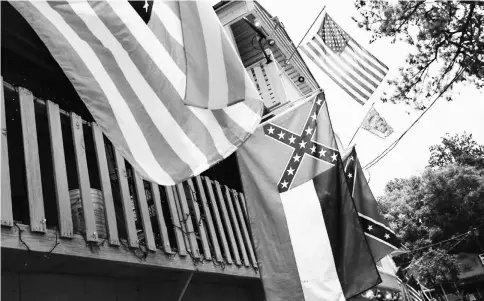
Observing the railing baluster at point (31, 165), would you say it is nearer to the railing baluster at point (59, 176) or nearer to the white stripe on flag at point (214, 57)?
the railing baluster at point (59, 176)

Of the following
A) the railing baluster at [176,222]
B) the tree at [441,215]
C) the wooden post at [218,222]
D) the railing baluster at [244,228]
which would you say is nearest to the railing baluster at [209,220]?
the wooden post at [218,222]

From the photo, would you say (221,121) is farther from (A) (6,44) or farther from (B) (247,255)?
(B) (247,255)

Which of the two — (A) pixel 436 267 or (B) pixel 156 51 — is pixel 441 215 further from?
(B) pixel 156 51

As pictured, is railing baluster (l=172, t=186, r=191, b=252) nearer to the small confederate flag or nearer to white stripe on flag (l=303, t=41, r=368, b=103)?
the small confederate flag

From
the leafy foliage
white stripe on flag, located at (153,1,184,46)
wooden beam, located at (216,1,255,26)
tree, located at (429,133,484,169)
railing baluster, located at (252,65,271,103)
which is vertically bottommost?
the leafy foliage

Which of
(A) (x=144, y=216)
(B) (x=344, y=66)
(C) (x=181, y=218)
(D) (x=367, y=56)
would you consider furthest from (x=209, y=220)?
(D) (x=367, y=56)

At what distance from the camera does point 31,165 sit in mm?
3607

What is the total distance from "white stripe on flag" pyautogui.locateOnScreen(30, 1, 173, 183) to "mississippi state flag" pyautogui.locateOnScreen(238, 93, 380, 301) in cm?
185

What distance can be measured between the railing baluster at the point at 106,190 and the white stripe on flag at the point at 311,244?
1948mm

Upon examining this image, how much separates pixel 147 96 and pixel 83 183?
1.38 m

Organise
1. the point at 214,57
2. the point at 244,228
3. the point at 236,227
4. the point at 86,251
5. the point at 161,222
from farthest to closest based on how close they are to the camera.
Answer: the point at 244,228, the point at 236,227, the point at 161,222, the point at 86,251, the point at 214,57

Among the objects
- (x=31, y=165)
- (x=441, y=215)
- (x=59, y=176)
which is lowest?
(x=441, y=215)

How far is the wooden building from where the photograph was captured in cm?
356

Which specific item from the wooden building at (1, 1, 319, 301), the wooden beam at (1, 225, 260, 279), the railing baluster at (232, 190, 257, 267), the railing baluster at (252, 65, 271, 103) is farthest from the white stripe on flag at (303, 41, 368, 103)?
the wooden beam at (1, 225, 260, 279)
